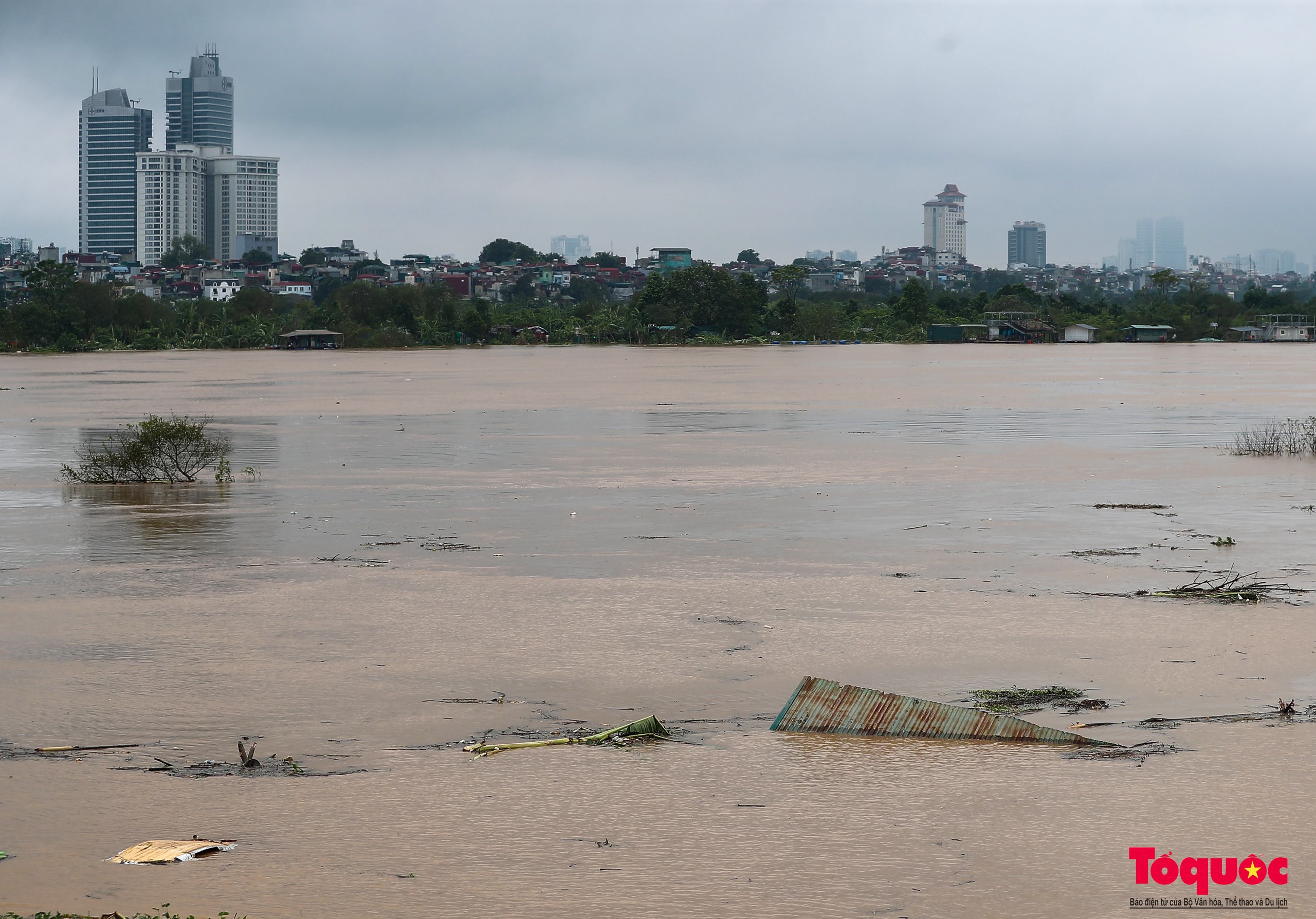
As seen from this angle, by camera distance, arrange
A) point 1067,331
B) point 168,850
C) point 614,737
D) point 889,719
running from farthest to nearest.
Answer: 1. point 1067,331
2. point 889,719
3. point 614,737
4. point 168,850

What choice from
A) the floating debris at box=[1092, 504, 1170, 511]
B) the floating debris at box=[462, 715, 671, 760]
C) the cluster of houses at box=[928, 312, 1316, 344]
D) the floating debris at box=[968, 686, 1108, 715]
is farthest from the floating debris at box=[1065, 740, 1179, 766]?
the cluster of houses at box=[928, 312, 1316, 344]

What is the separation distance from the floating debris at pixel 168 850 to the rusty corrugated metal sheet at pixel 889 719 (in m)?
3.25

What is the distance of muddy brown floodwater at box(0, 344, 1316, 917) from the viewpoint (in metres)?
6.36

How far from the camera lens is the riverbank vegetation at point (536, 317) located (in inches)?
4734


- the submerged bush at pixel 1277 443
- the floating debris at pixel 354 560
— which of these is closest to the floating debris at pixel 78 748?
the floating debris at pixel 354 560

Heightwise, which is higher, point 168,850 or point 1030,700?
point 1030,700

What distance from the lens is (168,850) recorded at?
6.48 m

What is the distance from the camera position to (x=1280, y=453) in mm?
24562

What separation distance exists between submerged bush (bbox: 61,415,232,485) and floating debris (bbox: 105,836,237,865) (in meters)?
15.9

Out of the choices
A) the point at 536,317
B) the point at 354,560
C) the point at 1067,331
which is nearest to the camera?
the point at 354,560

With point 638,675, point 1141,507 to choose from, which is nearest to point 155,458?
point 1141,507

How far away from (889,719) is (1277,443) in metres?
19.0

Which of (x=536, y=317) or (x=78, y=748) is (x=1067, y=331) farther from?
(x=78, y=748)

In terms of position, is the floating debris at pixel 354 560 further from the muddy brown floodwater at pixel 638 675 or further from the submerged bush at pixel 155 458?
the submerged bush at pixel 155 458
